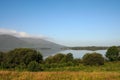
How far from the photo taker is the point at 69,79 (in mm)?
11820

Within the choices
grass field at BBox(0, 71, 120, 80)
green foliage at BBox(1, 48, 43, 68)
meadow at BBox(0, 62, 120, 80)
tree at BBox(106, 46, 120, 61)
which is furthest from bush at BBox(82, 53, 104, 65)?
grass field at BBox(0, 71, 120, 80)

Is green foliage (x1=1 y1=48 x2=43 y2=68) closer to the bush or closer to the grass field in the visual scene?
the bush

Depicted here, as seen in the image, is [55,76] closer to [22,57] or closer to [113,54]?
[22,57]

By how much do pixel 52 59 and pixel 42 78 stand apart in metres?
48.8

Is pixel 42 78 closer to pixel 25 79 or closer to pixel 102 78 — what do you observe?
pixel 25 79

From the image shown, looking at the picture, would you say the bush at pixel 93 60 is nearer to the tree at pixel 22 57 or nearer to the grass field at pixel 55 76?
the tree at pixel 22 57

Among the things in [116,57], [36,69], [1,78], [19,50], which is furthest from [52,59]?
[1,78]

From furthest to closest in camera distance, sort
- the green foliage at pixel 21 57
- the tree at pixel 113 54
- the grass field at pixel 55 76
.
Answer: the tree at pixel 113 54, the green foliage at pixel 21 57, the grass field at pixel 55 76

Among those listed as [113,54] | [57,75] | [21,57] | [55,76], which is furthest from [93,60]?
[55,76]

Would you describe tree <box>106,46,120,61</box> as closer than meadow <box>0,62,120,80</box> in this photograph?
No

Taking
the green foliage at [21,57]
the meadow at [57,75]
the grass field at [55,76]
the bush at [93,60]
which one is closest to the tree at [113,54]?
the bush at [93,60]

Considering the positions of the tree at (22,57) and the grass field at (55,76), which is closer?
the grass field at (55,76)

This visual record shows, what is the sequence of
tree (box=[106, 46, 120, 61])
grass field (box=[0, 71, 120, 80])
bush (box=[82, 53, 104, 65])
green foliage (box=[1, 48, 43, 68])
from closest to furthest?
grass field (box=[0, 71, 120, 80]) < bush (box=[82, 53, 104, 65]) < green foliage (box=[1, 48, 43, 68]) < tree (box=[106, 46, 120, 61])

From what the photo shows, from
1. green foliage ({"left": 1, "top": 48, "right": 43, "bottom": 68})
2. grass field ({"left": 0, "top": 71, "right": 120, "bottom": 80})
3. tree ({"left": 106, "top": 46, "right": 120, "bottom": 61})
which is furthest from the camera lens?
tree ({"left": 106, "top": 46, "right": 120, "bottom": 61})
